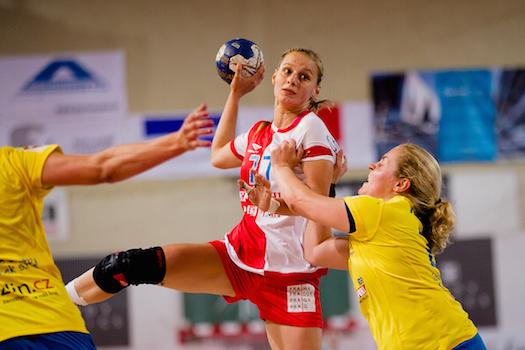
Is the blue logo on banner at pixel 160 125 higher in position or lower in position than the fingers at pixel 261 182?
higher

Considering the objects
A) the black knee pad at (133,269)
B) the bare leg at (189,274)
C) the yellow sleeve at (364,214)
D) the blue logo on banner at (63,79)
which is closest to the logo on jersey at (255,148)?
the bare leg at (189,274)

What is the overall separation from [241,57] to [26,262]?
1.61 meters

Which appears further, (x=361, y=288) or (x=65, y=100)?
(x=65, y=100)

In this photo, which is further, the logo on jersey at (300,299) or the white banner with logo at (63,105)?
the white banner with logo at (63,105)

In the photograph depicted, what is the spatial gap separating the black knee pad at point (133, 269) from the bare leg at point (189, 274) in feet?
0.15

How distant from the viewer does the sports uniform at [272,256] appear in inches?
141

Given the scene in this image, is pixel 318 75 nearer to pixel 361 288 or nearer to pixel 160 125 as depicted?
pixel 361 288

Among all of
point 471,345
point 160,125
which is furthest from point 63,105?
point 471,345

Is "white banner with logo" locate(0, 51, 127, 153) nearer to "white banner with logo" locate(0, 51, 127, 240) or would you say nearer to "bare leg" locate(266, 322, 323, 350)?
"white banner with logo" locate(0, 51, 127, 240)

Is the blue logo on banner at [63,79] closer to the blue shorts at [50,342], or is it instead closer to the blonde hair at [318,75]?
the blonde hair at [318,75]

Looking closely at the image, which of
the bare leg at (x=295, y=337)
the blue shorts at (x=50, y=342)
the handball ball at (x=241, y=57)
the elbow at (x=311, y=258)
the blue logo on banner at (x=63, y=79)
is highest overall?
the blue logo on banner at (x=63, y=79)

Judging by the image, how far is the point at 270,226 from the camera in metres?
3.60

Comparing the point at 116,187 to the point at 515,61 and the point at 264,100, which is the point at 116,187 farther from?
the point at 515,61

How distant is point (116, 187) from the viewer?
8227 mm
